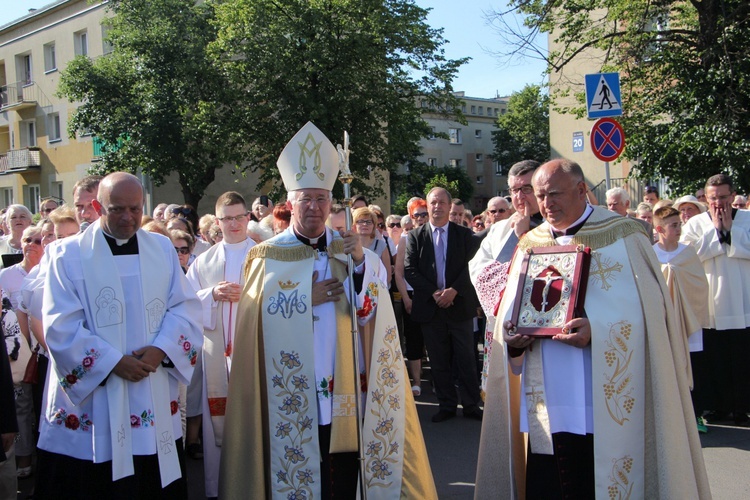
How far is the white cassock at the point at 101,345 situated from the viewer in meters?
3.89

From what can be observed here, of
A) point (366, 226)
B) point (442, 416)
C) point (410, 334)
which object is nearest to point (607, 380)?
point (442, 416)

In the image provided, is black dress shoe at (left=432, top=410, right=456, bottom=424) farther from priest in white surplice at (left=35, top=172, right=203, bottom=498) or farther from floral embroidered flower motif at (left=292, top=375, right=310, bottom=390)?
priest in white surplice at (left=35, top=172, right=203, bottom=498)

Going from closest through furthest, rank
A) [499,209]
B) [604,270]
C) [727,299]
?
1. [604,270]
2. [727,299]
3. [499,209]

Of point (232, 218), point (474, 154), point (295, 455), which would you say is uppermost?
point (474, 154)

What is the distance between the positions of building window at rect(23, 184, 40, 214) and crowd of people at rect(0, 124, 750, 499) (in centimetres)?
3642

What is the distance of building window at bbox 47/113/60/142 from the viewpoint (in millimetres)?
36594

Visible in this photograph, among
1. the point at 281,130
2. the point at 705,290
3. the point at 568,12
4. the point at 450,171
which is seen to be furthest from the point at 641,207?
the point at 450,171

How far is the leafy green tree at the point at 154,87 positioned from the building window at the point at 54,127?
8992 mm

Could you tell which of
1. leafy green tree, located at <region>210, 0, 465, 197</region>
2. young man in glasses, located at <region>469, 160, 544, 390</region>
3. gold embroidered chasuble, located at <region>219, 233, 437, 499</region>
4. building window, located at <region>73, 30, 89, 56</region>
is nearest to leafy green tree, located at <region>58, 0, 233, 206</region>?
leafy green tree, located at <region>210, 0, 465, 197</region>

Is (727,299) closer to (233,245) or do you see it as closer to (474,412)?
(474,412)

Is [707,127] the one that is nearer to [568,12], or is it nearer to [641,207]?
[568,12]

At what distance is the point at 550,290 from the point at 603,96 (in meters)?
6.16

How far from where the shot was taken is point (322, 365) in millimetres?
4465

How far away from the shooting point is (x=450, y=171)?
58.3 m
